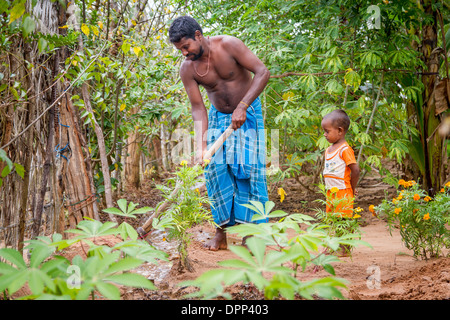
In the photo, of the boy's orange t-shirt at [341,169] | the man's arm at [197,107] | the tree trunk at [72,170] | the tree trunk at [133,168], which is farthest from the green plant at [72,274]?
the tree trunk at [133,168]

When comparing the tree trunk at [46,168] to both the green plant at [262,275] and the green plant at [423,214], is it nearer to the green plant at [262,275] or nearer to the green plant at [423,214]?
the green plant at [262,275]

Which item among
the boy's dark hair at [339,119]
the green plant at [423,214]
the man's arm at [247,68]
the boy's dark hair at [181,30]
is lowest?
the green plant at [423,214]

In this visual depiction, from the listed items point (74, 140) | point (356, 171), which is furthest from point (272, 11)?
point (74, 140)

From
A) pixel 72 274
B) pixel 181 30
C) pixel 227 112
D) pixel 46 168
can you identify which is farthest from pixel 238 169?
pixel 72 274

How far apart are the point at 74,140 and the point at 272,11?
8.41 feet

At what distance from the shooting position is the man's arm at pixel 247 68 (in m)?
2.78

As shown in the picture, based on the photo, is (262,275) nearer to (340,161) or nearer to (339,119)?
(340,161)

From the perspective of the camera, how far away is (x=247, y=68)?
2.91 m

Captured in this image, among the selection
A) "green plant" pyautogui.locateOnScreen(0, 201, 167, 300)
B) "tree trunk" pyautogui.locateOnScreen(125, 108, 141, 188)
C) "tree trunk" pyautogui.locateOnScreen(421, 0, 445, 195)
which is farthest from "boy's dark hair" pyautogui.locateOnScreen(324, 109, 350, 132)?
"tree trunk" pyautogui.locateOnScreen(125, 108, 141, 188)

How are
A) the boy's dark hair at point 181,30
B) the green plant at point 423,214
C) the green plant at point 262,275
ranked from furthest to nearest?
the boy's dark hair at point 181,30
the green plant at point 423,214
the green plant at point 262,275

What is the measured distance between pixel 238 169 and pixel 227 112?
1.51ft

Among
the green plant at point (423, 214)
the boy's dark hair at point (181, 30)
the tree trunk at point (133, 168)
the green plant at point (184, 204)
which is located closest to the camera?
the green plant at point (184, 204)

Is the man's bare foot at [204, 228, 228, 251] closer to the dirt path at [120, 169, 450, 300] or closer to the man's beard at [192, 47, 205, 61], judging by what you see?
the dirt path at [120, 169, 450, 300]
